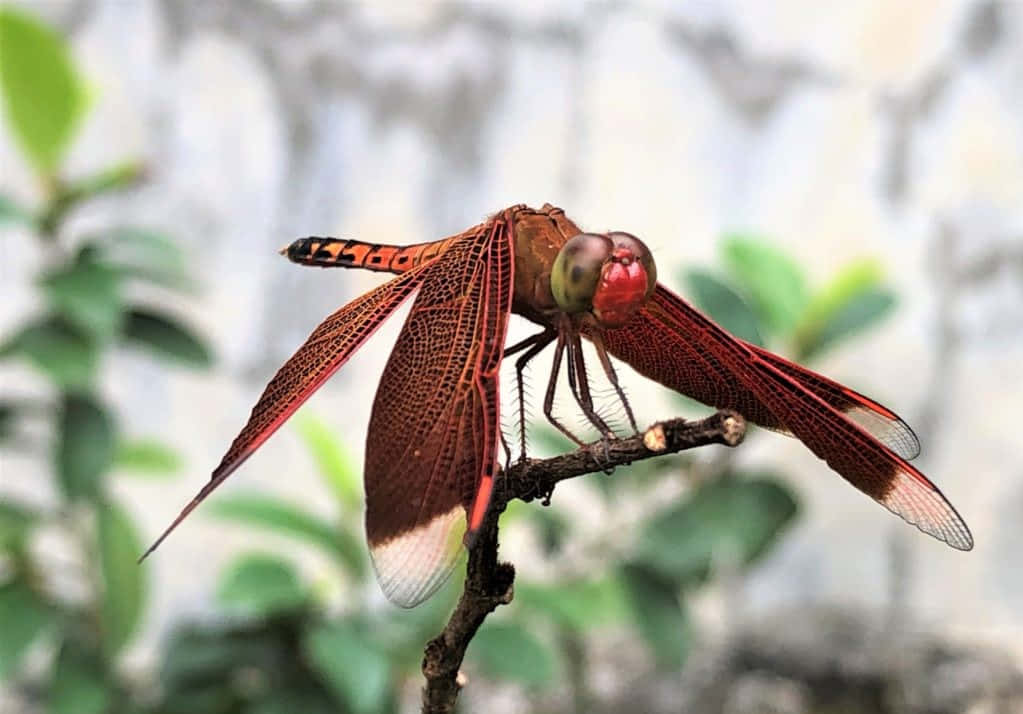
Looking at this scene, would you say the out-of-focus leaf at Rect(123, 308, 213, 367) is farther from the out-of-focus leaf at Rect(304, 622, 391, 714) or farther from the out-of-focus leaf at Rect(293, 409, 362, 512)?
the out-of-focus leaf at Rect(304, 622, 391, 714)

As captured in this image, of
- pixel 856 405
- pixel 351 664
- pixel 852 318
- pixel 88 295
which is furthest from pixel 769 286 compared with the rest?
pixel 856 405

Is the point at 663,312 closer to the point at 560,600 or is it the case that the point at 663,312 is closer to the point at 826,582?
the point at 560,600

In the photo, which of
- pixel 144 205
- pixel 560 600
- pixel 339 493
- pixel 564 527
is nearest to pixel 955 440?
pixel 564 527

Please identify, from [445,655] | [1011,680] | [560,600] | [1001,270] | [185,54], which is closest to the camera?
[445,655]

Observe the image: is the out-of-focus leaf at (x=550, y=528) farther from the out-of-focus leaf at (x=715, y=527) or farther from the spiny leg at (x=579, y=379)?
the spiny leg at (x=579, y=379)

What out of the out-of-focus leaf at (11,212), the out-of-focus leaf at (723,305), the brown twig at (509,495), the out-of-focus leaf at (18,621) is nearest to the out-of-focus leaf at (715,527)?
the out-of-focus leaf at (723,305)

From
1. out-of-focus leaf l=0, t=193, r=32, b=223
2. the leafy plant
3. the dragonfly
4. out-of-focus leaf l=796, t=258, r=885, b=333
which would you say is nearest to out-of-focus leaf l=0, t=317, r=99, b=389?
the leafy plant

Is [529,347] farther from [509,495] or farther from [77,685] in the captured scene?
[77,685]
